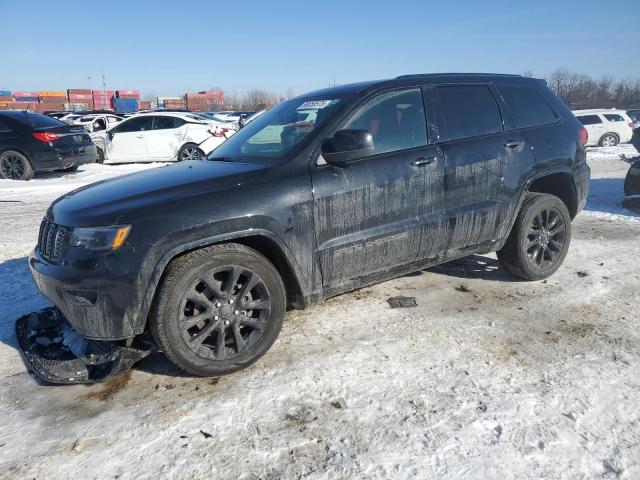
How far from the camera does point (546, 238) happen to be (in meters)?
4.52

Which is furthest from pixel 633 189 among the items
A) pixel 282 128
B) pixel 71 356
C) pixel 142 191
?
pixel 71 356

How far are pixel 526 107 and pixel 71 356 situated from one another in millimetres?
4253

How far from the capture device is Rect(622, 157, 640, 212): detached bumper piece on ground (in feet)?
24.9

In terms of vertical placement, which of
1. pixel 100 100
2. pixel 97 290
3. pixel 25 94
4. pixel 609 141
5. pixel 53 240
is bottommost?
pixel 97 290

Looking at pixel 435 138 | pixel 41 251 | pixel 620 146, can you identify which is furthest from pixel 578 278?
pixel 620 146

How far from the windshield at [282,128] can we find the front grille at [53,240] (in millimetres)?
1359

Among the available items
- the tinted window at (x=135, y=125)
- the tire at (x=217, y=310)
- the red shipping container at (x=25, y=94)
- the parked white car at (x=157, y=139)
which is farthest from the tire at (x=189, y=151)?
the red shipping container at (x=25, y=94)

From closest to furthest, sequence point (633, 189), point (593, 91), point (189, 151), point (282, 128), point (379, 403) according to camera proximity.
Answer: point (379, 403)
point (282, 128)
point (633, 189)
point (189, 151)
point (593, 91)

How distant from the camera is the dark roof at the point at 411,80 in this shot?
3762mm

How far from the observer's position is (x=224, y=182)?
10.0 ft

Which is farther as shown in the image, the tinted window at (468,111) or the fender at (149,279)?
the tinted window at (468,111)

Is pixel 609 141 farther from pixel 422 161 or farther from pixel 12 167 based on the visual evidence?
pixel 12 167

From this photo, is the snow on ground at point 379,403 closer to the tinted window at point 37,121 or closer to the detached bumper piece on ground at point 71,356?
the detached bumper piece on ground at point 71,356

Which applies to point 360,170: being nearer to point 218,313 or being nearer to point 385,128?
point 385,128
